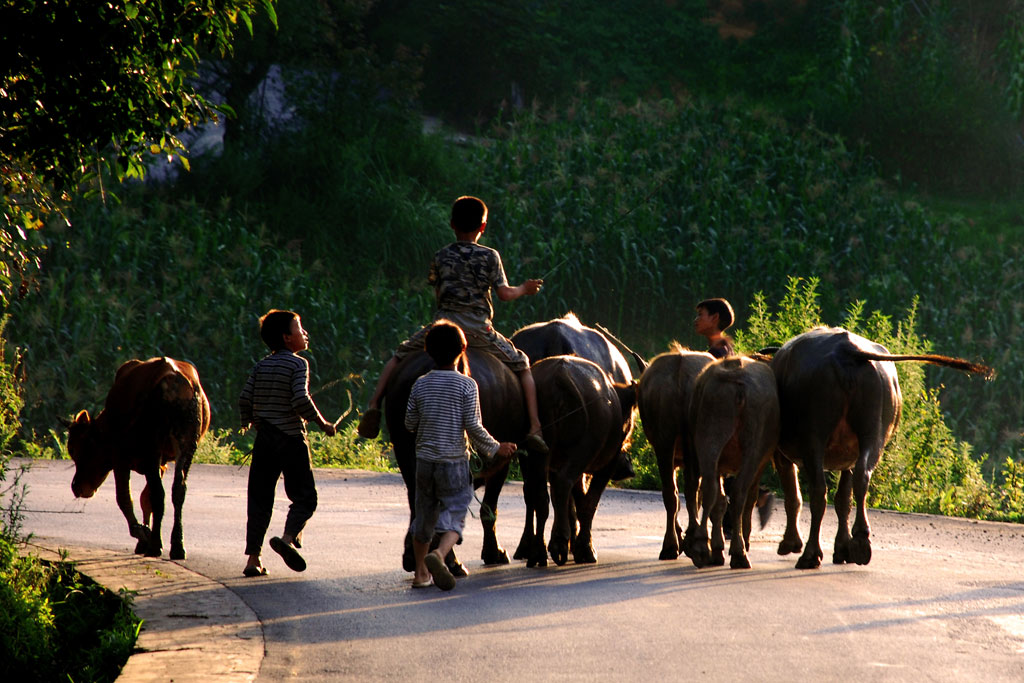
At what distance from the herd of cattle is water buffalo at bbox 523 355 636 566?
0.03 feet

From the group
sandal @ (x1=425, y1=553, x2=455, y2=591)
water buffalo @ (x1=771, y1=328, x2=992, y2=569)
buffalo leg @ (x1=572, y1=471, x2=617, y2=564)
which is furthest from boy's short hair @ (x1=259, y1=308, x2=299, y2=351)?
water buffalo @ (x1=771, y1=328, x2=992, y2=569)

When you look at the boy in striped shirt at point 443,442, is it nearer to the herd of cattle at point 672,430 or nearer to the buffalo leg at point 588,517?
the herd of cattle at point 672,430

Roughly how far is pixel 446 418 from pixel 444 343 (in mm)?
466

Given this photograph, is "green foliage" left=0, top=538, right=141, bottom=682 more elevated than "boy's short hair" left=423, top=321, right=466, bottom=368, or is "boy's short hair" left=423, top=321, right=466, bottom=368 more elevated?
"boy's short hair" left=423, top=321, right=466, bottom=368

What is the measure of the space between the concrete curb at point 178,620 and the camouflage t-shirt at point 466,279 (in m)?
2.45

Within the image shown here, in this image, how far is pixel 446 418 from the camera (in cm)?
837

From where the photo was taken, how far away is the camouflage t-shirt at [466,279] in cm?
928

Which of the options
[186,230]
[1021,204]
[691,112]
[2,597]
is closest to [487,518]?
[2,597]

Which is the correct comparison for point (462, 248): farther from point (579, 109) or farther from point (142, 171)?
point (579, 109)

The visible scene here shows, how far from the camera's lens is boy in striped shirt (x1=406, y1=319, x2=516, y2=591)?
329 inches

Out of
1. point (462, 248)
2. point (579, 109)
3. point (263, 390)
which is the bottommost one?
point (263, 390)

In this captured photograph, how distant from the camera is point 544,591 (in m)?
8.34

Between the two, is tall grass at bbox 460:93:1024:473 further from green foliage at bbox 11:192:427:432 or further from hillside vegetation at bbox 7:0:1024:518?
green foliage at bbox 11:192:427:432

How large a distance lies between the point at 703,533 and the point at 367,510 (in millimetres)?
4731
